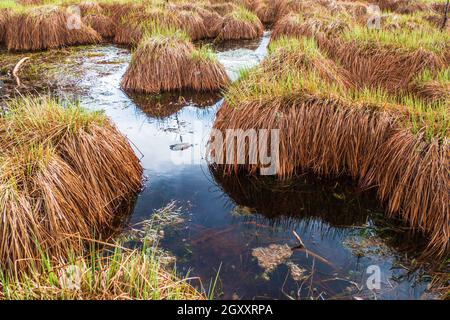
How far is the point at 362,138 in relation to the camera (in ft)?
16.9

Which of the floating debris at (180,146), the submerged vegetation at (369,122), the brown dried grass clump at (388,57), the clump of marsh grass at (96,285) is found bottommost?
the clump of marsh grass at (96,285)

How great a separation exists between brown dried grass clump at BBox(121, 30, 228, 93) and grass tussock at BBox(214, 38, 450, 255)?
8.22ft

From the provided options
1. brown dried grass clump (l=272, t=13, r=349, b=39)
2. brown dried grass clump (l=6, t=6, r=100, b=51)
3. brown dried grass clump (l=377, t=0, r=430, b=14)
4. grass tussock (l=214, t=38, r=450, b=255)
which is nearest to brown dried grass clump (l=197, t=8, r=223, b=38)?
brown dried grass clump (l=272, t=13, r=349, b=39)

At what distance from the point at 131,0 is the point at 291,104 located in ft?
32.7

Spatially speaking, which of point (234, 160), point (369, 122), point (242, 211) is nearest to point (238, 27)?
point (234, 160)

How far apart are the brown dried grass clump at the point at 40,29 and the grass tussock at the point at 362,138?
7559mm

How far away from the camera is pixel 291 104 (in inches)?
217

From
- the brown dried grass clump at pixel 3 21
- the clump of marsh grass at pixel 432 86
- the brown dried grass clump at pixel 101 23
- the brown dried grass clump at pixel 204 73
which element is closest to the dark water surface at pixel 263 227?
the brown dried grass clump at pixel 204 73

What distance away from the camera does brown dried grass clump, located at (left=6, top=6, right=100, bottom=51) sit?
36.3 feet

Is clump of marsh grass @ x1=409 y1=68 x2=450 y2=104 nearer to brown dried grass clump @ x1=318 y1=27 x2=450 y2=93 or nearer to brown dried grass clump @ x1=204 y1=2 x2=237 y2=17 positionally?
brown dried grass clump @ x1=318 y1=27 x2=450 y2=93

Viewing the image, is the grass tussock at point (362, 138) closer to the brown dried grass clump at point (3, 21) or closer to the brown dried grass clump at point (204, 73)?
the brown dried grass clump at point (204, 73)

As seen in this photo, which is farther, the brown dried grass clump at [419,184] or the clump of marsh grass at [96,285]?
the brown dried grass clump at [419,184]

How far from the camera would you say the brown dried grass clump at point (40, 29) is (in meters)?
11.1
